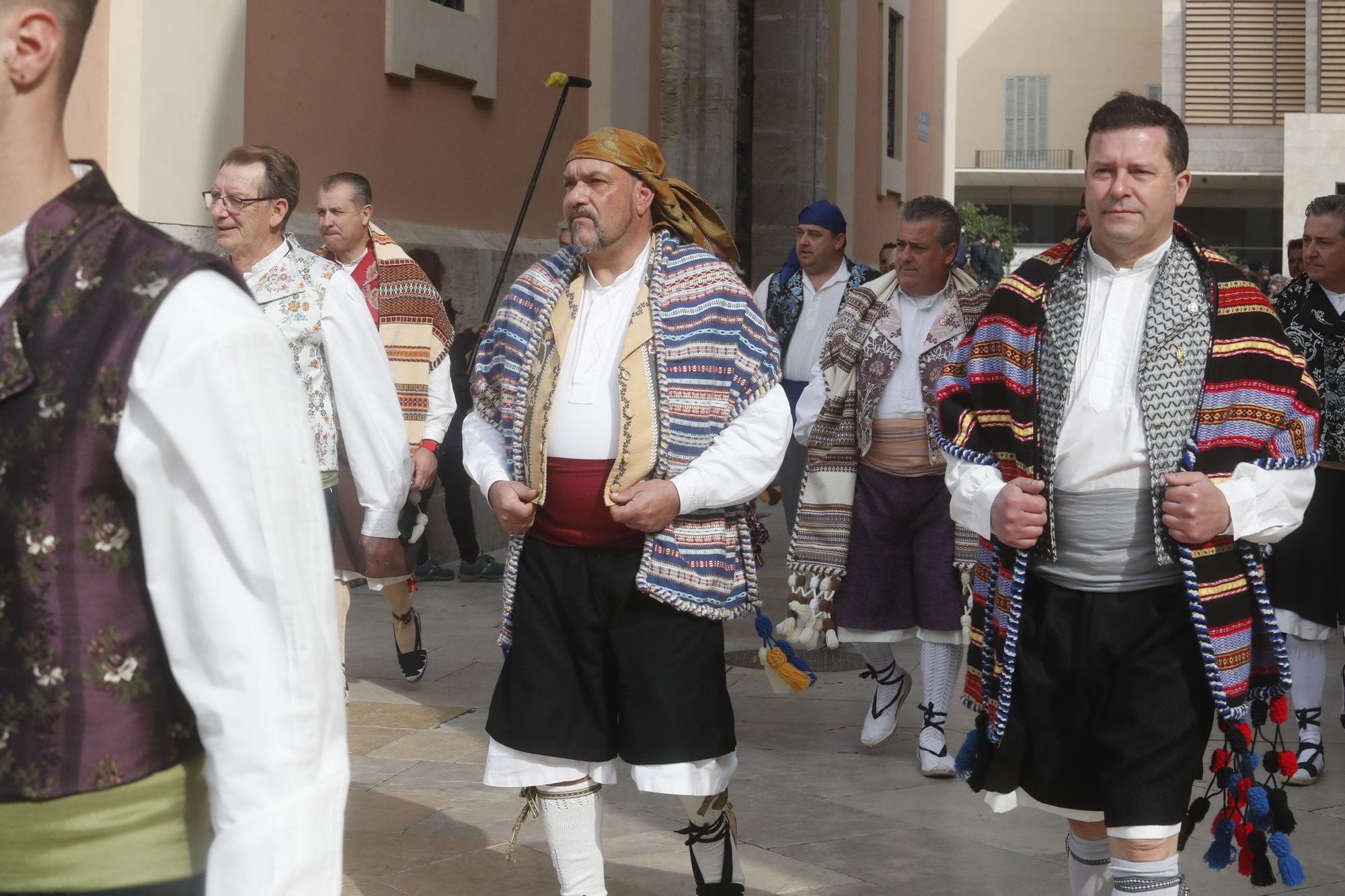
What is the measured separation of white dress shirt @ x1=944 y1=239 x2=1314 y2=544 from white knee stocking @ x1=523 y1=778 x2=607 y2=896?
1122 mm

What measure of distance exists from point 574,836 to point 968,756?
91 cm

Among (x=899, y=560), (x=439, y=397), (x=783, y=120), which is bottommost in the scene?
(x=899, y=560)

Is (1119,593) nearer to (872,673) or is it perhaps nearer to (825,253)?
(872,673)

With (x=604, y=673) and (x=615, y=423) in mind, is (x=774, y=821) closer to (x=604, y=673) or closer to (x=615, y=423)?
(x=604, y=673)

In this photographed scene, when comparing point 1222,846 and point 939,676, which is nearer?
point 1222,846

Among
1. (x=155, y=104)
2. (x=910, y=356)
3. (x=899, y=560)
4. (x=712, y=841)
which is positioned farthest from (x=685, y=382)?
(x=155, y=104)

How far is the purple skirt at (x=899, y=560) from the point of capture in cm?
626

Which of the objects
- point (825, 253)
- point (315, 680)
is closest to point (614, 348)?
point (315, 680)

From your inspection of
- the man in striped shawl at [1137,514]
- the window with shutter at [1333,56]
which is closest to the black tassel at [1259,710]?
the man in striped shawl at [1137,514]

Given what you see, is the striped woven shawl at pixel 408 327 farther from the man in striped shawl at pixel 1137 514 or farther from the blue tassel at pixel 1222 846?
the blue tassel at pixel 1222 846

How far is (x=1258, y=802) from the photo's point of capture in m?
3.51

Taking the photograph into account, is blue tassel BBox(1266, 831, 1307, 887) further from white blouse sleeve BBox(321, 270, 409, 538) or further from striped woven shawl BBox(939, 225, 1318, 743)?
white blouse sleeve BBox(321, 270, 409, 538)

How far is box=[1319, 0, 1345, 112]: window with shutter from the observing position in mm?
41469

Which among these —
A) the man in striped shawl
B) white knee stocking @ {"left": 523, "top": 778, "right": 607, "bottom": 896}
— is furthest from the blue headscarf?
white knee stocking @ {"left": 523, "top": 778, "right": 607, "bottom": 896}
